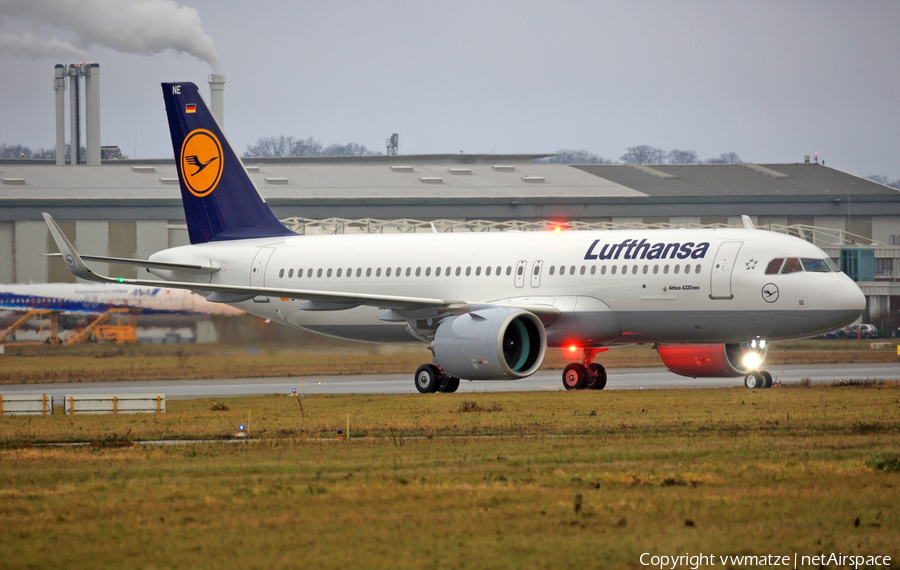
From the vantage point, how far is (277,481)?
14.5m

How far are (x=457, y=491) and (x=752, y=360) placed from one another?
20756 millimetres

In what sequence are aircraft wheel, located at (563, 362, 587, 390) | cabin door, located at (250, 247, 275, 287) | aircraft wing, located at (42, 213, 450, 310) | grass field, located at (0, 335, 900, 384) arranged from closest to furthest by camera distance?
aircraft wing, located at (42, 213, 450, 310), aircraft wheel, located at (563, 362, 587, 390), cabin door, located at (250, 247, 275, 287), grass field, located at (0, 335, 900, 384)

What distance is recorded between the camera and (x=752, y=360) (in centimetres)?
3269

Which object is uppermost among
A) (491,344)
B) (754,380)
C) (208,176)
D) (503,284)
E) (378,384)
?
(208,176)

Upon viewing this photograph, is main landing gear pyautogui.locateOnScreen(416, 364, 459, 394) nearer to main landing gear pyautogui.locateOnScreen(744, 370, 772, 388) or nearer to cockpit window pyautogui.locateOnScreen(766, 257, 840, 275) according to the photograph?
main landing gear pyautogui.locateOnScreen(744, 370, 772, 388)

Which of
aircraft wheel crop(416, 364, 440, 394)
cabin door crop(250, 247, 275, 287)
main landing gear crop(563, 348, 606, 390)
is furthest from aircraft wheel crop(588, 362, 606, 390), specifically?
cabin door crop(250, 247, 275, 287)

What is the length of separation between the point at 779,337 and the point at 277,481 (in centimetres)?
1884

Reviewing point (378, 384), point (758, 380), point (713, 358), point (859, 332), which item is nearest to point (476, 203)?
point (859, 332)


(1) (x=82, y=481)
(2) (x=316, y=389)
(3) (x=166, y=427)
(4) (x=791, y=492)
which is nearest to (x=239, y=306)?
(2) (x=316, y=389)

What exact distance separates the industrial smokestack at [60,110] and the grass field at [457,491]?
98.6m

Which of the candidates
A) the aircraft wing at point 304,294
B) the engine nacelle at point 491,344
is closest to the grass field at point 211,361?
the aircraft wing at point 304,294

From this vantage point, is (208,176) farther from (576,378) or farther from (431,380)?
(576,378)

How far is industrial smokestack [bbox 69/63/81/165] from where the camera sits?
11456 cm

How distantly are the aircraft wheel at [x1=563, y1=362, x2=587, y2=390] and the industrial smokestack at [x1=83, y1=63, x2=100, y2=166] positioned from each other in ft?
274
